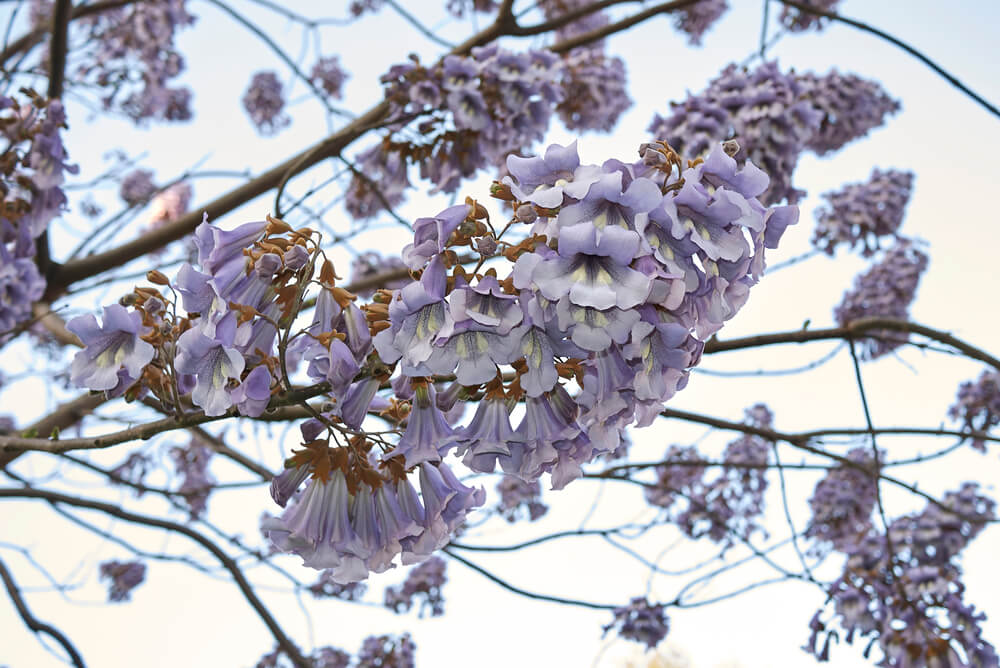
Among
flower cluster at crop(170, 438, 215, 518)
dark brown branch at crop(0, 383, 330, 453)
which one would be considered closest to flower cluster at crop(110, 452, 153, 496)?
flower cluster at crop(170, 438, 215, 518)

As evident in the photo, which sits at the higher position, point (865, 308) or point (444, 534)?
point (865, 308)

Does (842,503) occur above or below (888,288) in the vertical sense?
below

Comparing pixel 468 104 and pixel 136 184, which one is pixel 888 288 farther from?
pixel 136 184

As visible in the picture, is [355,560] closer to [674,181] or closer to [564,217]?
[564,217]

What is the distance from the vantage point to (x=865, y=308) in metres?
5.46

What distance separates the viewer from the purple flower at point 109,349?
1.38m

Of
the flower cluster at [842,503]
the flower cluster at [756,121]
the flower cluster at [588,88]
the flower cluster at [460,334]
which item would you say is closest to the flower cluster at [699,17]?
the flower cluster at [588,88]

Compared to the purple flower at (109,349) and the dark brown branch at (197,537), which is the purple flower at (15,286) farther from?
the purple flower at (109,349)

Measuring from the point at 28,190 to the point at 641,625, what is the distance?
3.83m

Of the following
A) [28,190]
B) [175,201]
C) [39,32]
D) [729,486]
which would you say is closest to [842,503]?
[729,486]

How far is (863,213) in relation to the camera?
14.2 ft

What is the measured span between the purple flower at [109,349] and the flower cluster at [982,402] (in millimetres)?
5303

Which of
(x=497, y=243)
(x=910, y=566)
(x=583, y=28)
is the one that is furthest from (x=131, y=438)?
(x=583, y=28)

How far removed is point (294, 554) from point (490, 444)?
1.47 ft
